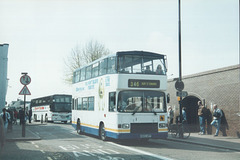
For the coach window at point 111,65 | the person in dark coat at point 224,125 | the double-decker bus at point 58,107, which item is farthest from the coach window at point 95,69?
the double-decker bus at point 58,107

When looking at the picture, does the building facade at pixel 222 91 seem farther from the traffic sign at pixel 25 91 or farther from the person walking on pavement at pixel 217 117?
the traffic sign at pixel 25 91

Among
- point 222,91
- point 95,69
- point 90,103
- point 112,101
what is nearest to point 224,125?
point 222,91

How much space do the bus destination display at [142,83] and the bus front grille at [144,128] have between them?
1639 mm

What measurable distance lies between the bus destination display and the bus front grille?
64.5 inches

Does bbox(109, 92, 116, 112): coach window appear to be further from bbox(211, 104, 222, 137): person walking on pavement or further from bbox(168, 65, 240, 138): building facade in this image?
bbox(168, 65, 240, 138): building facade

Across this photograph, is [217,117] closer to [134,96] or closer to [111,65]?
[134,96]

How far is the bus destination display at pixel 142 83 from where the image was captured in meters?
12.9

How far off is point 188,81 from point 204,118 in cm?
354

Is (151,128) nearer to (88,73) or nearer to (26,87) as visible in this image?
(88,73)

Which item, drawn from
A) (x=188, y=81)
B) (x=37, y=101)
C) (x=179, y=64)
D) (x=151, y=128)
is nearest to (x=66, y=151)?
(x=151, y=128)

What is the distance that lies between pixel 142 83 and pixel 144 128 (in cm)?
193

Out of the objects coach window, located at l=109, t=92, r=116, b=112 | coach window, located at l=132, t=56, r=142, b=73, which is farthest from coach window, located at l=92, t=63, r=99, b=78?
coach window, located at l=132, t=56, r=142, b=73

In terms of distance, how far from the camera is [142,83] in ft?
42.7

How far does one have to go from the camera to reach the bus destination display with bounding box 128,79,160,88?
1291cm
